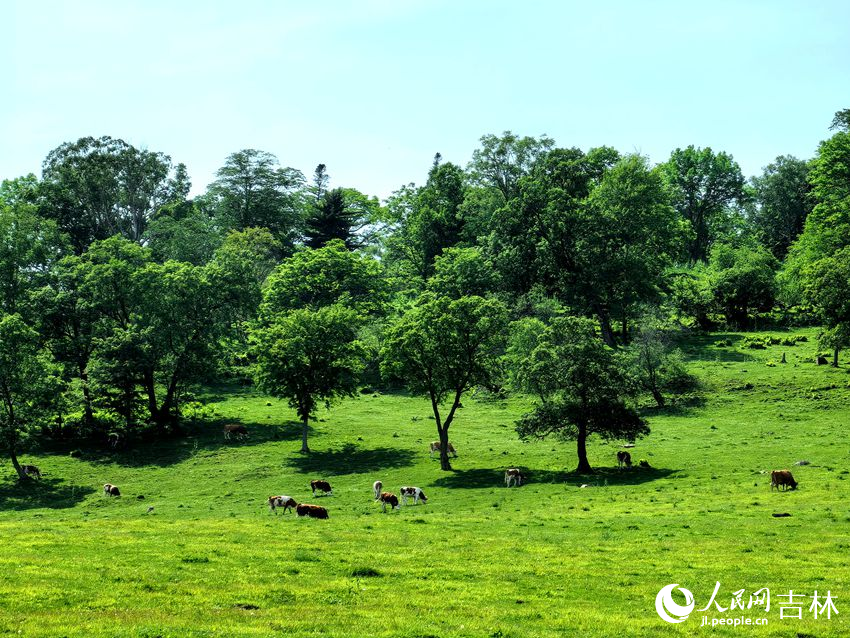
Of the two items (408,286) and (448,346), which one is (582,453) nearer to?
(448,346)

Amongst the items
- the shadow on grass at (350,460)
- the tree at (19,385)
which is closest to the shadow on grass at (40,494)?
the tree at (19,385)

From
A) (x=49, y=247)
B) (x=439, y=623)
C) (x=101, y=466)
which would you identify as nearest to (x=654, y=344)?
(x=101, y=466)

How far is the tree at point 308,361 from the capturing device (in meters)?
62.0

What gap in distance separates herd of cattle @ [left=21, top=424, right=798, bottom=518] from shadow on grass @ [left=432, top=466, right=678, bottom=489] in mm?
799

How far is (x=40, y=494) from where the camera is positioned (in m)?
52.0

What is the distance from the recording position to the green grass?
63.2 feet

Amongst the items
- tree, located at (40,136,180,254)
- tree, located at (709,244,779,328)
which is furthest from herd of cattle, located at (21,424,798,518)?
tree, located at (40,136,180,254)

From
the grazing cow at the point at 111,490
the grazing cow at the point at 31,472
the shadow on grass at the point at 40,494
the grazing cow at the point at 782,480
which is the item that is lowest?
the shadow on grass at the point at 40,494

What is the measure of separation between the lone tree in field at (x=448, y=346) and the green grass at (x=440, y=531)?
19.8 ft

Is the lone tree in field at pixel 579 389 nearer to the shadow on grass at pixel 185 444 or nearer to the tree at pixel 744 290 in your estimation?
the shadow on grass at pixel 185 444

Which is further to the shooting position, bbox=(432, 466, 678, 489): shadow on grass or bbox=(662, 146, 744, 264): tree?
bbox=(662, 146, 744, 264): tree

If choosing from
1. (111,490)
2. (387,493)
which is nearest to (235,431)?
(111,490)

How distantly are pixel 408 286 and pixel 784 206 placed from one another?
82.3 meters

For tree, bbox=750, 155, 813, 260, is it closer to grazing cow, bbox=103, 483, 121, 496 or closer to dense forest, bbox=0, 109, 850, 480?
dense forest, bbox=0, 109, 850, 480
